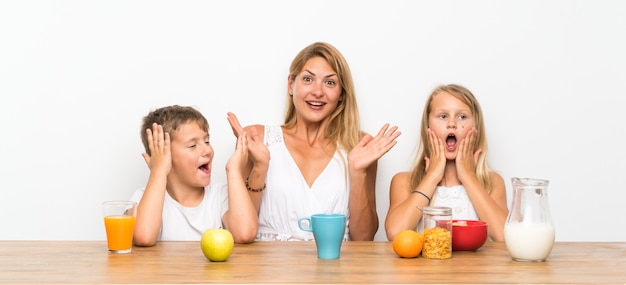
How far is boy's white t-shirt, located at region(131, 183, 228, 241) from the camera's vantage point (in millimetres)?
2383

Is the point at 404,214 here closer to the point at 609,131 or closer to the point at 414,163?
the point at 414,163

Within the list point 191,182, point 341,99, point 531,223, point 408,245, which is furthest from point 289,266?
point 341,99

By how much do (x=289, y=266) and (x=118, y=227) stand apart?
1.53ft

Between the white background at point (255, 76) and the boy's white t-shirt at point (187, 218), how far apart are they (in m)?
0.47

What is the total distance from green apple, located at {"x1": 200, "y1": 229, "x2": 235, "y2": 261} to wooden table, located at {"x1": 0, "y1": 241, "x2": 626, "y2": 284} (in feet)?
0.06

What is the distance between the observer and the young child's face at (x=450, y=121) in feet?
8.43

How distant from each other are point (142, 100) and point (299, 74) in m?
0.63

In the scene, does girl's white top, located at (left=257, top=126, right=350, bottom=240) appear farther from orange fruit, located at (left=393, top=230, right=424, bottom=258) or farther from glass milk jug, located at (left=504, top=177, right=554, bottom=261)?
glass milk jug, located at (left=504, top=177, right=554, bottom=261)

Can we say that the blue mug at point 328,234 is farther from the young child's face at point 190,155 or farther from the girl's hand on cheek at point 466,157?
the girl's hand on cheek at point 466,157

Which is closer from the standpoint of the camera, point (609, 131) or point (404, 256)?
point (404, 256)

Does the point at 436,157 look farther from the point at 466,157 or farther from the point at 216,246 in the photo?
the point at 216,246

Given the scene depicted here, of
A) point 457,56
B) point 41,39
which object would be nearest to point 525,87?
point 457,56

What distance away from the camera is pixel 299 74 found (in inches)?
108

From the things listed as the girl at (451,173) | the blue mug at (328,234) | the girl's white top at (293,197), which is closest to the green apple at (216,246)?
the blue mug at (328,234)
